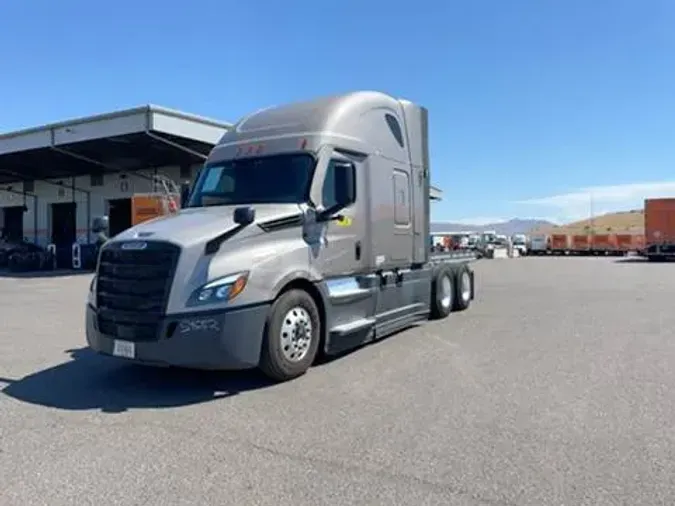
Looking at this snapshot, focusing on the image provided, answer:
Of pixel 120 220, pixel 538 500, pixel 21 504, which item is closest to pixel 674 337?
pixel 538 500

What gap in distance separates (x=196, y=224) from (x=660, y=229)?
37.7 m

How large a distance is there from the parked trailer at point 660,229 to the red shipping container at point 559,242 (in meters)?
12.4

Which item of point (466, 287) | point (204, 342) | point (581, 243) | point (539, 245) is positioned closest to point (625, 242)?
point (581, 243)

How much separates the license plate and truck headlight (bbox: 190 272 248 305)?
811 mm

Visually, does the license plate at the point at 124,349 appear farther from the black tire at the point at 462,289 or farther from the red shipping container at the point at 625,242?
the red shipping container at the point at 625,242

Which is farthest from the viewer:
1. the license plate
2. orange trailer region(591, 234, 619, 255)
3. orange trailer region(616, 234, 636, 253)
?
orange trailer region(591, 234, 619, 255)

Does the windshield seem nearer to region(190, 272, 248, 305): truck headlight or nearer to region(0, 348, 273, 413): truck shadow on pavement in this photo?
region(190, 272, 248, 305): truck headlight

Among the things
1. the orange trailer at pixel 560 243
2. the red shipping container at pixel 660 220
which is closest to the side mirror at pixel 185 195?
the red shipping container at pixel 660 220

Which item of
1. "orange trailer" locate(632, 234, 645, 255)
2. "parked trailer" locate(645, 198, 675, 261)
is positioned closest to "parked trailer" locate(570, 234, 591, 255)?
"orange trailer" locate(632, 234, 645, 255)

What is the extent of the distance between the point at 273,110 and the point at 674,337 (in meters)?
6.71

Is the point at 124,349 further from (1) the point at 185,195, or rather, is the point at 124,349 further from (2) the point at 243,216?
(1) the point at 185,195

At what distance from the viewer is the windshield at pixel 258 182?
24.3 feet

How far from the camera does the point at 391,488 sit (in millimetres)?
3926

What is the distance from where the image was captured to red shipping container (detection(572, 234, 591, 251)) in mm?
49825
